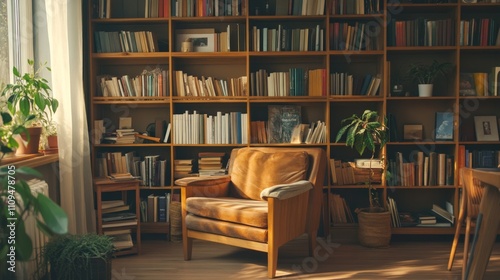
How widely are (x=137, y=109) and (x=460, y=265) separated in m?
3.14

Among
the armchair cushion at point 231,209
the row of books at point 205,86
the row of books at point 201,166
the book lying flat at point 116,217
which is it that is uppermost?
the row of books at point 205,86

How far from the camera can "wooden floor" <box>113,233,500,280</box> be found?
3.79m

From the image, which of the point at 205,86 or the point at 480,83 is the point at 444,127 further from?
the point at 205,86

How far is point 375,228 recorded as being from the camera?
4.52 metres

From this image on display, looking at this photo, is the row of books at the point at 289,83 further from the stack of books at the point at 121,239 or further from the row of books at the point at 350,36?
the stack of books at the point at 121,239

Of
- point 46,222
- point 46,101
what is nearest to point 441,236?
point 46,101

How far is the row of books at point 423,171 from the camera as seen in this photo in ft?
15.6

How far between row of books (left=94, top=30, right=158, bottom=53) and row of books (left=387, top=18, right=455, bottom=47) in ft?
6.98

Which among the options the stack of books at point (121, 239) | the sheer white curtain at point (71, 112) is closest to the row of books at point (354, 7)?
the sheer white curtain at point (71, 112)

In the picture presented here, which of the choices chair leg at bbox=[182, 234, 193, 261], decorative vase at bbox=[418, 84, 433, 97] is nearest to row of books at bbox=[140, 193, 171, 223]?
chair leg at bbox=[182, 234, 193, 261]

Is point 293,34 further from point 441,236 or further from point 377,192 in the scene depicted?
point 441,236

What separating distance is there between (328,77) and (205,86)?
1.10m

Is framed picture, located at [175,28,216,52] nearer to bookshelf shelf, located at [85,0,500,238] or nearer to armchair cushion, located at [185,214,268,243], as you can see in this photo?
bookshelf shelf, located at [85,0,500,238]

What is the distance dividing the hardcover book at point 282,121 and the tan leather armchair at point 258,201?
1.26 ft
